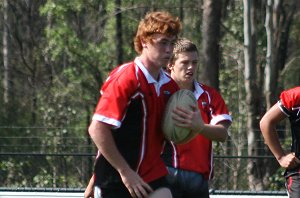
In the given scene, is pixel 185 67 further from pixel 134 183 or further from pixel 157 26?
pixel 134 183

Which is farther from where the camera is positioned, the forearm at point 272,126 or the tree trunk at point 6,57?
the tree trunk at point 6,57

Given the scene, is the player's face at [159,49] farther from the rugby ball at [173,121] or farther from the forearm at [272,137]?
the forearm at [272,137]

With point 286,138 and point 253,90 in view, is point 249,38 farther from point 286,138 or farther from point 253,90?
point 286,138

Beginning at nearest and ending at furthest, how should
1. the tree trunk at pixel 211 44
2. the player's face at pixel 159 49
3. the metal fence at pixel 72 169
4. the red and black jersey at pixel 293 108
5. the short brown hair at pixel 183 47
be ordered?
1. the player's face at pixel 159 49
2. the red and black jersey at pixel 293 108
3. the short brown hair at pixel 183 47
4. the metal fence at pixel 72 169
5. the tree trunk at pixel 211 44

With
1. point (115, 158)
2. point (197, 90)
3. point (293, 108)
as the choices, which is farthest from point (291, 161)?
point (115, 158)

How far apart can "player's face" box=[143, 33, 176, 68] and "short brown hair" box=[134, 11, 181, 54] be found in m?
0.03

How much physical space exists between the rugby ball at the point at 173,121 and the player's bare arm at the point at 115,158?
1.03 ft

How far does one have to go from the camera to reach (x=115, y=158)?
203 inches

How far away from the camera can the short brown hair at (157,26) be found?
17.4 feet

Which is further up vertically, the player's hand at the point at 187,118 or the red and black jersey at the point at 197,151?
the player's hand at the point at 187,118

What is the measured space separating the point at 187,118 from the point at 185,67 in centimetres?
129

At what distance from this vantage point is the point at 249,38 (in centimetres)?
2130

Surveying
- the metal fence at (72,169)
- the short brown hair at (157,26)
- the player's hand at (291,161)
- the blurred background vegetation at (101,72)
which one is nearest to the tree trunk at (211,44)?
the blurred background vegetation at (101,72)

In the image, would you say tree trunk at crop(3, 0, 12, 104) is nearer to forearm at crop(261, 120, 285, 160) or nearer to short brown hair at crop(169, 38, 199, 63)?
short brown hair at crop(169, 38, 199, 63)
